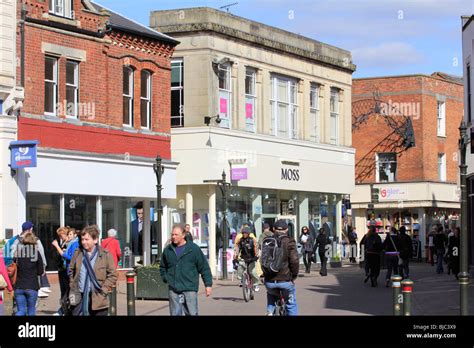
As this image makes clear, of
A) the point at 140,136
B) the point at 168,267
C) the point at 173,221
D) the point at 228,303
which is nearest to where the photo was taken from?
the point at 168,267

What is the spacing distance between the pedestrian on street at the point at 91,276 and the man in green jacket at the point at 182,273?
1.43 meters

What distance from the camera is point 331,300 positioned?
86.7ft

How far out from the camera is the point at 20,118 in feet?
102

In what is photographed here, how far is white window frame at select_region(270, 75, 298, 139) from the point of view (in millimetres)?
46562

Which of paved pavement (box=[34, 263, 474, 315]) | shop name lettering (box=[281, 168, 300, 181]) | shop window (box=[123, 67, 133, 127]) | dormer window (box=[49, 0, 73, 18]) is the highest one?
dormer window (box=[49, 0, 73, 18])

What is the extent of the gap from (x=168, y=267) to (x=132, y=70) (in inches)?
867

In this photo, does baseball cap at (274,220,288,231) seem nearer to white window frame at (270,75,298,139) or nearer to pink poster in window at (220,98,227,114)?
pink poster in window at (220,98,227,114)

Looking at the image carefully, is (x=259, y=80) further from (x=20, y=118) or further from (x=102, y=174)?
(x=20, y=118)

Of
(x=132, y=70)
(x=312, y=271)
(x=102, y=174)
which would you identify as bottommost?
(x=312, y=271)

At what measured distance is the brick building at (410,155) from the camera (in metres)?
60.7

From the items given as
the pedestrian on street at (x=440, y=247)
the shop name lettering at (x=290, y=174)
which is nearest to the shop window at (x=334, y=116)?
the shop name lettering at (x=290, y=174)

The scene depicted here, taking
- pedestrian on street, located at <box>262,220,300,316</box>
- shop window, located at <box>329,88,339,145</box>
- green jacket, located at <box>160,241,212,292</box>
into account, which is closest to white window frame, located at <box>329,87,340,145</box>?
shop window, located at <box>329,88,339,145</box>
